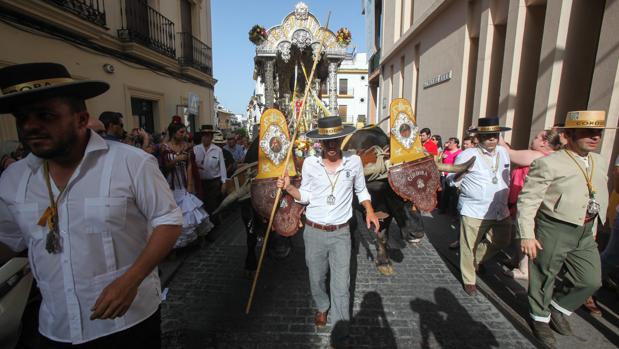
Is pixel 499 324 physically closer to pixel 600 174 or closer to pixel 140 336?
pixel 600 174

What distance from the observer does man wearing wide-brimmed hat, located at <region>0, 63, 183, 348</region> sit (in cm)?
128

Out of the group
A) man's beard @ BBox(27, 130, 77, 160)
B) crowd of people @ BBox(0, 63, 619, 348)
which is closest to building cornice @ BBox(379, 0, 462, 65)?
crowd of people @ BBox(0, 63, 619, 348)

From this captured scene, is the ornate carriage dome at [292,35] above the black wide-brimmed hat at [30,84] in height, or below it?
above

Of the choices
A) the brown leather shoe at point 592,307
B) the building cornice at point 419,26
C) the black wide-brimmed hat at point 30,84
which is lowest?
the brown leather shoe at point 592,307

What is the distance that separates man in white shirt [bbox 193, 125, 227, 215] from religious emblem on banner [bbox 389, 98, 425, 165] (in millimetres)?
2885

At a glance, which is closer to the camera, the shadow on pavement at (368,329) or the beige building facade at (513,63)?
the shadow on pavement at (368,329)

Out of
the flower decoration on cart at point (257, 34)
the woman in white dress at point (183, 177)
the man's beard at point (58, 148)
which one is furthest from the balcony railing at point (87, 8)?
the man's beard at point (58, 148)

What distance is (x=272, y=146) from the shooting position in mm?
3289

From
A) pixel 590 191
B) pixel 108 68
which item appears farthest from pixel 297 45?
pixel 590 191

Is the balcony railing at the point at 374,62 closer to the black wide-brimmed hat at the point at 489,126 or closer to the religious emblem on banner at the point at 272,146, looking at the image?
the black wide-brimmed hat at the point at 489,126

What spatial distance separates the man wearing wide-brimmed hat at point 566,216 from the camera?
2492 millimetres

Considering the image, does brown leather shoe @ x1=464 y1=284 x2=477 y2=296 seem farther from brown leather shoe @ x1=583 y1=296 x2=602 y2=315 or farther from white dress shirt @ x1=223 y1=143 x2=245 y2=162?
white dress shirt @ x1=223 y1=143 x2=245 y2=162

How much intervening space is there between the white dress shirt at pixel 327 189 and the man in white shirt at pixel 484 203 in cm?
156

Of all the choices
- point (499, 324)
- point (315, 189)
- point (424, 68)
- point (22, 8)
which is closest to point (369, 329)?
point (499, 324)
